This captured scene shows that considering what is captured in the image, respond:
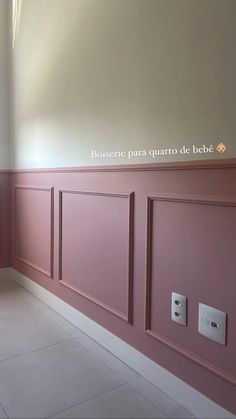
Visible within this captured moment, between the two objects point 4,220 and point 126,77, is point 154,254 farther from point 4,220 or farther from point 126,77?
point 4,220

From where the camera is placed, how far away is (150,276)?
1596mm

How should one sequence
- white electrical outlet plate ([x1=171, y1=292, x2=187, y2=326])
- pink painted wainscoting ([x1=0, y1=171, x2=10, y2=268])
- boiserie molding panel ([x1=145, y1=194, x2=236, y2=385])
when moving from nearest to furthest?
boiserie molding panel ([x1=145, y1=194, x2=236, y2=385]) → white electrical outlet plate ([x1=171, y1=292, x2=187, y2=326]) → pink painted wainscoting ([x1=0, y1=171, x2=10, y2=268])

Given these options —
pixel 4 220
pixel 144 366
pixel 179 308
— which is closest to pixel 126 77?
pixel 179 308

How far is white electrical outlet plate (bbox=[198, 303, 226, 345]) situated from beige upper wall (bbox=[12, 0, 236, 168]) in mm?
567

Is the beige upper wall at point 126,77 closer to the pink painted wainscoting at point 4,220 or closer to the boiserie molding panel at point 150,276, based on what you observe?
the boiserie molding panel at point 150,276

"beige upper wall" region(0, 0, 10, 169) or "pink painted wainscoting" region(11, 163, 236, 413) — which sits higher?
"beige upper wall" region(0, 0, 10, 169)

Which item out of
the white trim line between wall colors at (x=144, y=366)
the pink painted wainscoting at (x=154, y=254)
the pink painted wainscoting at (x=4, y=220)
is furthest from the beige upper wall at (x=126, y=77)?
the white trim line between wall colors at (x=144, y=366)

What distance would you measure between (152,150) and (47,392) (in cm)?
114

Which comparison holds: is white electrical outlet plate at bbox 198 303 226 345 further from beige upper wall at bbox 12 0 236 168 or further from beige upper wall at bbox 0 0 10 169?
beige upper wall at bbox 0 0 10 169

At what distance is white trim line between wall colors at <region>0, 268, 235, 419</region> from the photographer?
4.44 ft

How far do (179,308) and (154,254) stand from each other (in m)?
0.25

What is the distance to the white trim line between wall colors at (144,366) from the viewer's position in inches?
53.3

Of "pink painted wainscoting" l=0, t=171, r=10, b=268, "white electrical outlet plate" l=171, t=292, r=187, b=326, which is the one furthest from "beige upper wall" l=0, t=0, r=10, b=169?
"white electrical outlet plate" l=171, t=292, r=187, b=326

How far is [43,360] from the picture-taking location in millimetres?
1786
